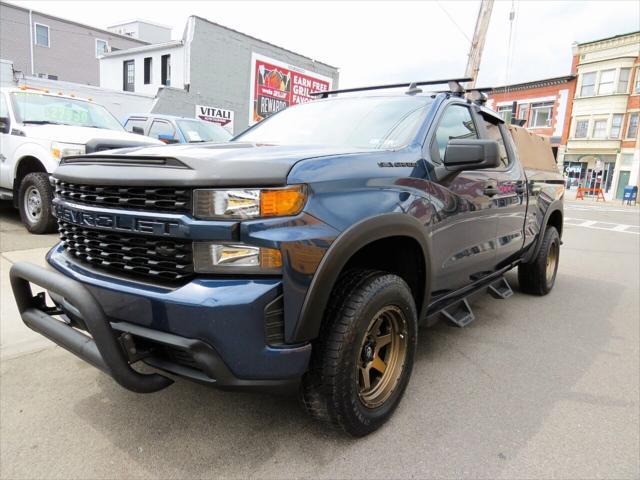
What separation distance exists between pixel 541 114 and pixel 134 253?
39902mm

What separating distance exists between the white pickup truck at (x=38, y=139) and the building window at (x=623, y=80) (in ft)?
115

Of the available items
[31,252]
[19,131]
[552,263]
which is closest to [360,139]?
[552,263]

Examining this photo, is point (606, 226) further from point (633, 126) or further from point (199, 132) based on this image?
point (633, 126)

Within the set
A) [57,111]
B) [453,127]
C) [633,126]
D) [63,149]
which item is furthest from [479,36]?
[633,126]

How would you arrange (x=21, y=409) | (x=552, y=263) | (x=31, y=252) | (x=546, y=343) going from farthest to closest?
1. (x=552, y=263)
2. (x=31, y=252)
3. (x=546, y=343)
4. (x=21, y=409)

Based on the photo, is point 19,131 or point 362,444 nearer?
point 362,444

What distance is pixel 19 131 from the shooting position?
5.91 metres

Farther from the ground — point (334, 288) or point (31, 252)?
point (334, 288)

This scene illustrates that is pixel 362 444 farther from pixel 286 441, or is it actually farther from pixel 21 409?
pixel 21 409

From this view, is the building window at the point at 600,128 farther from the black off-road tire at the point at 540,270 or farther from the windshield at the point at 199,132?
the black off-road tire at the point at 540,270

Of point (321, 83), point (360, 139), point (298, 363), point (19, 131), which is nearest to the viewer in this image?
point (298, 363)

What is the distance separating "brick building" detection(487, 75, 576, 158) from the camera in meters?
34.1

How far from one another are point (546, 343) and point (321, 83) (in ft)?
77.7

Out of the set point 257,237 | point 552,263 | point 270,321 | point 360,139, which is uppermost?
point 360,139
